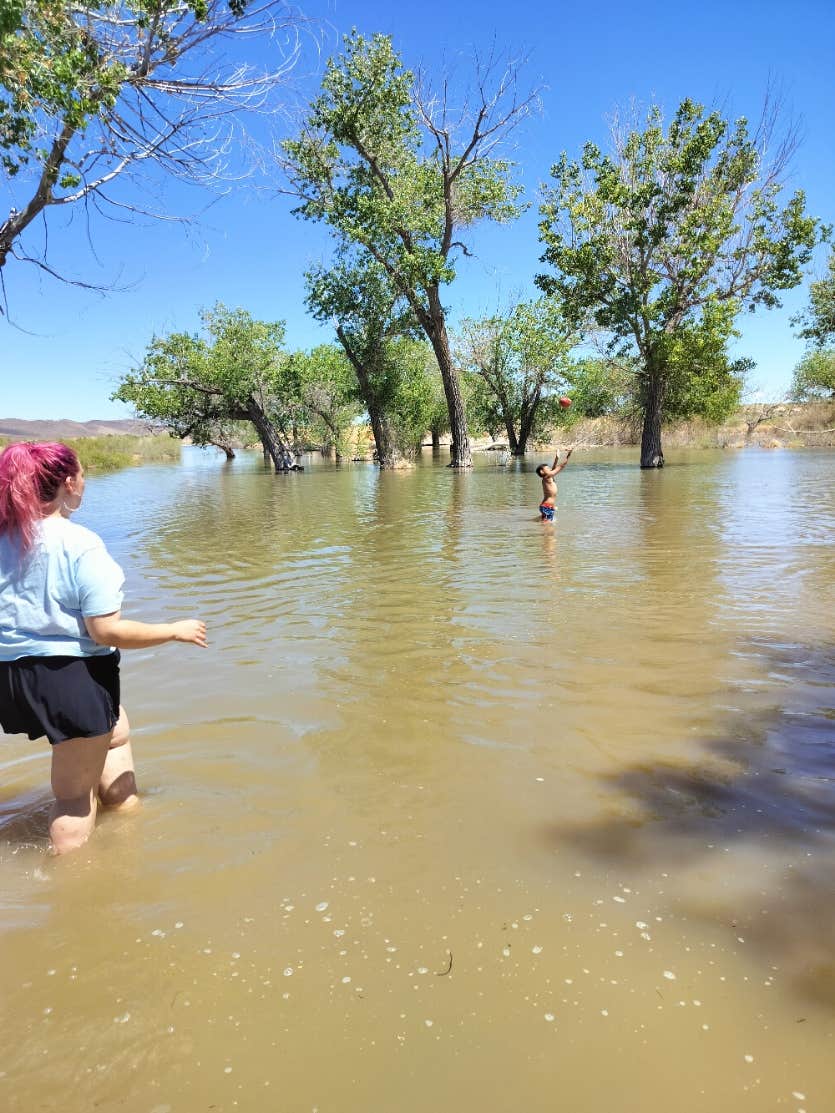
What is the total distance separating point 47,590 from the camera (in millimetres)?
2557

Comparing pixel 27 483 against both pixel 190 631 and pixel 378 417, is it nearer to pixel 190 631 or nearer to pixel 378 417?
pixel 190 631

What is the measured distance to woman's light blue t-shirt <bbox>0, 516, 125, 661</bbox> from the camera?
2.55m

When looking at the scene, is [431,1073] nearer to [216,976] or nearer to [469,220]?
[216,976]

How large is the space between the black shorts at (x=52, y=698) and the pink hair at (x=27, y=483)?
19.0 inches

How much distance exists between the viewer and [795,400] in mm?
55375

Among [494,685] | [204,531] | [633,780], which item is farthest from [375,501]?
[633,780]

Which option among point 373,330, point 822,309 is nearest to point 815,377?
point 822,309

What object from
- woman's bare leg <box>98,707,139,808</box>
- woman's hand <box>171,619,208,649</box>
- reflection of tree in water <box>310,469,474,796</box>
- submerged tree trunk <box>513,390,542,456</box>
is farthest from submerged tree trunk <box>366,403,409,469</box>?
woman's hand <box>171,619,208,649</box>

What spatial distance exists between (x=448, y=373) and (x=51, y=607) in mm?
29282

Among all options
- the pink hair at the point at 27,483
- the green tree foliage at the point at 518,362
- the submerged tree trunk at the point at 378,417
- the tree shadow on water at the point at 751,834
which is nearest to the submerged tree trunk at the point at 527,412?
the green tree foliage at the point at 518,362

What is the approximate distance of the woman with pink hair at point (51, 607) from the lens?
8.32ft

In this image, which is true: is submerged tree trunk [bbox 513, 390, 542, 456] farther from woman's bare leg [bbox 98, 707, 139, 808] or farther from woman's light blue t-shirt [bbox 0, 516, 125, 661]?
woman's light blue t-shirt [bbox 0, 516, 125, 661]

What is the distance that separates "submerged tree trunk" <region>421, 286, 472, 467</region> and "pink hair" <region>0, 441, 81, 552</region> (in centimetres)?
2704

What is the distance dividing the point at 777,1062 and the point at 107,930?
2091mm
